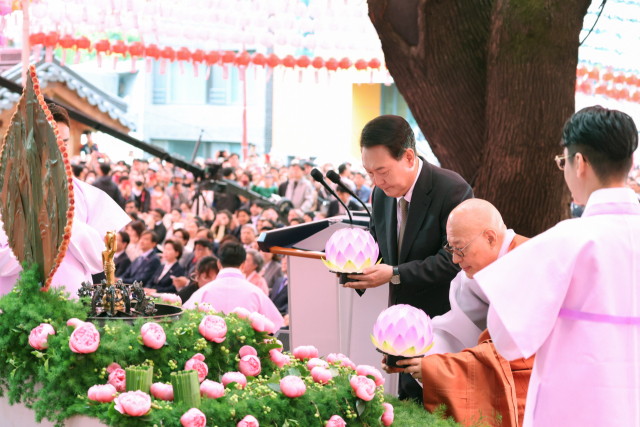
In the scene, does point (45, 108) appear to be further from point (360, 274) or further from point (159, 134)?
point (159, 134)

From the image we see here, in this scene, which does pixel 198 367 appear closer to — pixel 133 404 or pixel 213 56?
A: pixel 133 404

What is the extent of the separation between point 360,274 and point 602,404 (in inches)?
29.8

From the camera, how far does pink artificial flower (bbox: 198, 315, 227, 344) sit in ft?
6.48

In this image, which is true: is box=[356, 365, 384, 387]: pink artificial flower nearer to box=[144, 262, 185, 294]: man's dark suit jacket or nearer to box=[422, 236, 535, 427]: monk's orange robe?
box=[422, 236, 535, 427]: monk's orange robe

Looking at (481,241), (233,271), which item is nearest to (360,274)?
(481,241)

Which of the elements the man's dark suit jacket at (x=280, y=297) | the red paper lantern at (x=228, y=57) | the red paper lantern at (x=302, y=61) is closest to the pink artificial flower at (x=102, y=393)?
the man's dark suit jacket at (x=280, y=297)

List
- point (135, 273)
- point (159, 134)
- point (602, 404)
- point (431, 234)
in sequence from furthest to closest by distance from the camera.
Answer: point (159, 134) < point (135, 273) < point (431, 234) < point (602, 404)

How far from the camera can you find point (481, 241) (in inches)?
78.4

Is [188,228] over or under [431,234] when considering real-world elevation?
under

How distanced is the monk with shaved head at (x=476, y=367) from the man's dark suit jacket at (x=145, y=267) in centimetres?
457

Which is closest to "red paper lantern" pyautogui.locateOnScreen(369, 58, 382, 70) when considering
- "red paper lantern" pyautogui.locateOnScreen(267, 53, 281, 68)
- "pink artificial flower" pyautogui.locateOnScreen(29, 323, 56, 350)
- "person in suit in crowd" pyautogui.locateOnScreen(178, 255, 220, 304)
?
"red paper lantern" pyautogui.locateOnScreen(267, 53, 281, 68)

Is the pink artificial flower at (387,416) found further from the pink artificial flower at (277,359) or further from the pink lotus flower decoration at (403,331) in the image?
the pink artificial flower at (277,359)

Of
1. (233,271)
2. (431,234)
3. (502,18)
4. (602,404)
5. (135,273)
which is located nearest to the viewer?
(602,404)

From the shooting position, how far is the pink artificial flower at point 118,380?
175 cm
